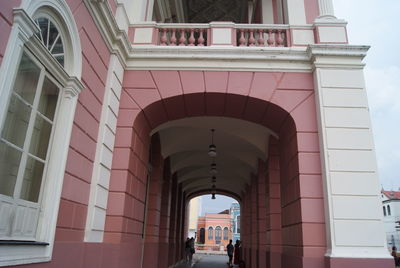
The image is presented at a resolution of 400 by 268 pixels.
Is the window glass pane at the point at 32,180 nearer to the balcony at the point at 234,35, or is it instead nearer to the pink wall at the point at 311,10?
the balcony at the point at 234,35

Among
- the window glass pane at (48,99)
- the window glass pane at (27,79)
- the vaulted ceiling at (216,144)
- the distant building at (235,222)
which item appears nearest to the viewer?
the window glass pane at (27,79)

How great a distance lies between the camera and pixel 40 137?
371cm

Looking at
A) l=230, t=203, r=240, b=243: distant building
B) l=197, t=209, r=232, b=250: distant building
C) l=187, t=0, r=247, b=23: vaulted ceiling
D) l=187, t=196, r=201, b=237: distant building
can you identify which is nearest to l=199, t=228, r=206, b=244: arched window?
l=197, t=209, r=232, b=250: distant building

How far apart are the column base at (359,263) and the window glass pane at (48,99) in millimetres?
4247

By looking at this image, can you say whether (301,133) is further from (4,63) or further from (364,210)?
(4,63)

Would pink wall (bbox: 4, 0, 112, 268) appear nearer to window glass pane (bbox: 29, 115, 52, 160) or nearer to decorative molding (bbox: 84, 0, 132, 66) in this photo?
decorative molding (bbox: 84, 0, 132, 66)

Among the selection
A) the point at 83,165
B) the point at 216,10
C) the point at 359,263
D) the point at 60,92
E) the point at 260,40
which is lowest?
the point at 359,263

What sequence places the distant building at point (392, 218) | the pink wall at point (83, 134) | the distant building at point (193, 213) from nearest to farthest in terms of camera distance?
the pink wall at point (83, 134) → the distant building at point (392, 218) → the distant building at point (193, 213)

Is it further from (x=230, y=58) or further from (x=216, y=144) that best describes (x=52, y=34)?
(x=216, y=144)

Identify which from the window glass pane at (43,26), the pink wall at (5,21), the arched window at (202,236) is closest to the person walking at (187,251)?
the window glass pane at (43,26)

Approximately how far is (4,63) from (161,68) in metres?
3.39

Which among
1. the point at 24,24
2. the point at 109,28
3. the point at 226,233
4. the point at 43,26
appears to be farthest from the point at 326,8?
the point at 226,233

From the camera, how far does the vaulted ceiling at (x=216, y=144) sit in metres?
7.98

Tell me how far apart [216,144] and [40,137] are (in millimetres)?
6781
